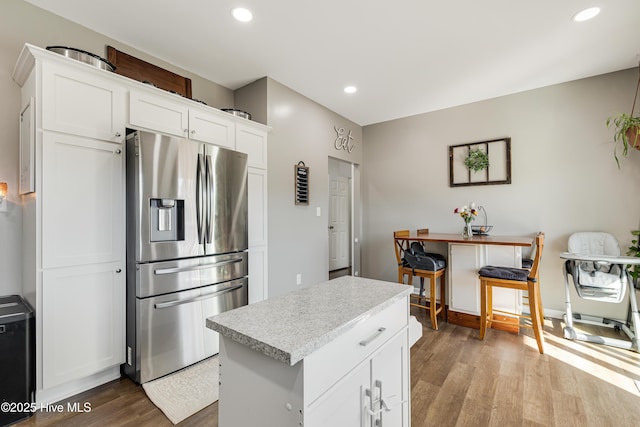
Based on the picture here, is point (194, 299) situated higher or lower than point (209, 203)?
lower

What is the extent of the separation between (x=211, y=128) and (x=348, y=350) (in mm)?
2499

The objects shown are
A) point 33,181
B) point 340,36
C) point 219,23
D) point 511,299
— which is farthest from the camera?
point 511,299

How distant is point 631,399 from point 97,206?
3.91 metres

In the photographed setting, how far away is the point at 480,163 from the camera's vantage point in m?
3.74

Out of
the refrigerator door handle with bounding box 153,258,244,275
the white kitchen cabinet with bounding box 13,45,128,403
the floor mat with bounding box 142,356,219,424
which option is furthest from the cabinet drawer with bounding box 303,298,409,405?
the white kitchen cabinet with bounding box 13,45,128,403

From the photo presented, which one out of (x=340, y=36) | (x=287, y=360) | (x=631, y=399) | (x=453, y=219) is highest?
(x=340, y=36)

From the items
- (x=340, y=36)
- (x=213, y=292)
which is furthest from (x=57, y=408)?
(x=340, y=36)

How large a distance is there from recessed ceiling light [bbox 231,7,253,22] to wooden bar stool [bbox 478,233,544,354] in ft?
10.0

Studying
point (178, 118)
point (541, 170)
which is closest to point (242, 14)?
point (178, 118)

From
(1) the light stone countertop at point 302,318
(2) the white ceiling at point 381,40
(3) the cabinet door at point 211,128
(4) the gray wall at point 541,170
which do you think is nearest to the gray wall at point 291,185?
(2) the white ceiling at point 381,40

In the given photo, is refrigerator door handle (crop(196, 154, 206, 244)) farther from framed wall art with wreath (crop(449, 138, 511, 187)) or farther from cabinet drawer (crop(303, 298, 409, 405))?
framed wall art with wreath (crop(449, 138, 511, 187))

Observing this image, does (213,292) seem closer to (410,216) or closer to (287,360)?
(287,360)

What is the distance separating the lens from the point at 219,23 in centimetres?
229

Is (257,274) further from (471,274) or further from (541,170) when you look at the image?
(541,170)
